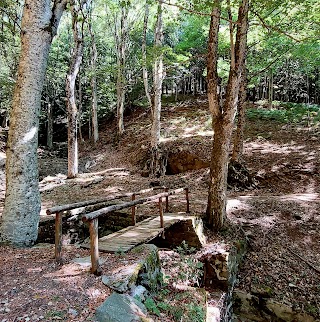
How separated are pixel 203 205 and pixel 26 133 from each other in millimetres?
5459

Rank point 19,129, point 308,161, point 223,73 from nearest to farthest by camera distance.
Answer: point 19,129, point 308,161, point 223,73

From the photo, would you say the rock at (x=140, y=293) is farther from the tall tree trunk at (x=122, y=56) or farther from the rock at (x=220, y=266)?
the tall tree trunk at (x=122, y=56)

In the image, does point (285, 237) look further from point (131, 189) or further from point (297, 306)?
point (131, 189)

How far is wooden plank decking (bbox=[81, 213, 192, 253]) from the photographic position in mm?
5055

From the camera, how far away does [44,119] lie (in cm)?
2558

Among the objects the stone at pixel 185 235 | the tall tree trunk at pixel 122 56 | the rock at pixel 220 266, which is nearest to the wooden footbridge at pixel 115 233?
the stone at pixel 185 235

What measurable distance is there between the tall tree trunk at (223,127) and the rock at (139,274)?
2561 millimetres

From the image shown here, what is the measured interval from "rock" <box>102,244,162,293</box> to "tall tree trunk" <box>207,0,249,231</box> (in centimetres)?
256

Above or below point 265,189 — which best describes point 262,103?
above

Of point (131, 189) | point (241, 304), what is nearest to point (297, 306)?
point (241, 304)

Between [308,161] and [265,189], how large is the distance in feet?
10.0

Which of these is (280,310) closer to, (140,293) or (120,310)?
(140,293)

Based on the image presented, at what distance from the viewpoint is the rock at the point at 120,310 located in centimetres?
310

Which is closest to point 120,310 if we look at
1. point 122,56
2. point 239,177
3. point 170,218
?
point 170,218
